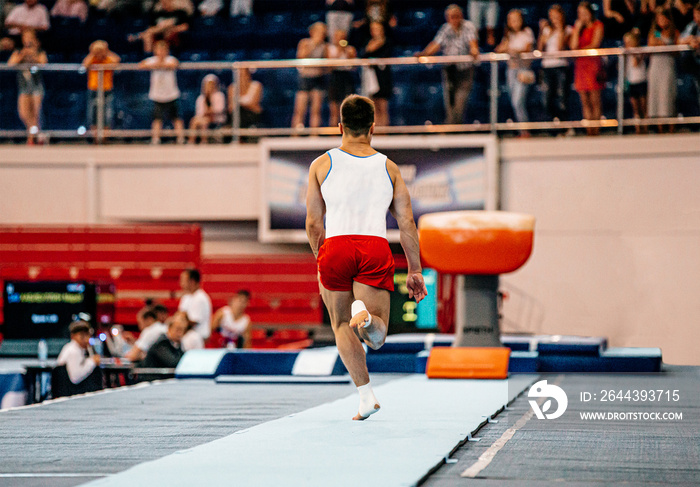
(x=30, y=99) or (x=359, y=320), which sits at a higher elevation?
(x=30, y=99)

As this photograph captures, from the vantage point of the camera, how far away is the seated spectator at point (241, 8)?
14617 millimetres

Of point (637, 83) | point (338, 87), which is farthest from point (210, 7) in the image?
point (637, 83)

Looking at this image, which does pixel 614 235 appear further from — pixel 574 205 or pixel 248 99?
pixel 248 99

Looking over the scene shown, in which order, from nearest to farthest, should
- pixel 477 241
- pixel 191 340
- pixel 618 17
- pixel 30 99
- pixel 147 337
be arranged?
pixel 477 241 → pixel 191 340 → pixel 147 337 → pixel 618 17 → pixel 30 99

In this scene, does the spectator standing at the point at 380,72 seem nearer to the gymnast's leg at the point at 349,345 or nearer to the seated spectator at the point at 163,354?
the seated spectator at the point at 163,354

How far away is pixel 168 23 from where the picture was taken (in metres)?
14.1

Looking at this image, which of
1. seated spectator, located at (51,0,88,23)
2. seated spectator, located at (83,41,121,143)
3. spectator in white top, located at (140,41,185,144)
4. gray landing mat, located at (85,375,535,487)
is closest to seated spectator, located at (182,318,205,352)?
spectator in white top, located at (140,41,185,144)

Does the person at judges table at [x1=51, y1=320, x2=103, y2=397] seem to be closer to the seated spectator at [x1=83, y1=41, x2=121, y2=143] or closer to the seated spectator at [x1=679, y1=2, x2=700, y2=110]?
the seated spectator at [x1=83, y1=41, x2=121, y2=143]

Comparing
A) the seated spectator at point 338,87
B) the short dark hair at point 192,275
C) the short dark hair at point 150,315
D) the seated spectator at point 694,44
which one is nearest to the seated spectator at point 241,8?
the seated spectator at point 338,87

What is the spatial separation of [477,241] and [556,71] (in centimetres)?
467

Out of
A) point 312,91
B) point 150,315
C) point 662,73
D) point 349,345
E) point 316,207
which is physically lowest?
point 150,315

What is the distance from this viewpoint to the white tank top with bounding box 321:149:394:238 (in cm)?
413

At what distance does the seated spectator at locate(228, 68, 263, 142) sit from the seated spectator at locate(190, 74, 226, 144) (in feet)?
0.44

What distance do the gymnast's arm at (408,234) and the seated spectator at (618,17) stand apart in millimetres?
8930
